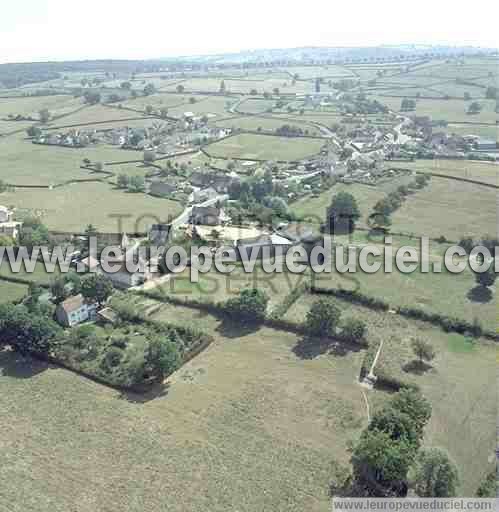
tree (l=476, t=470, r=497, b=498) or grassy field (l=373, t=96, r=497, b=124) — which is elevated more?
grassy field (l=373, t=96, r=497, b=124)

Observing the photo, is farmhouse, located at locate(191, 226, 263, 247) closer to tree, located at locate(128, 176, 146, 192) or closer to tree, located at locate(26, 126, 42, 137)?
tree, located at locate(128, 176, 146, 192)

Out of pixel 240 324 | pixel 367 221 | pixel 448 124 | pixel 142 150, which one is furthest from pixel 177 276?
pixel 448 124

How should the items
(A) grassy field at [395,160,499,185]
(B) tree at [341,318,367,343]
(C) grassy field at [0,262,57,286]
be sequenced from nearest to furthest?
(B) tree at [341,318,367,343] < (C) grassy field at [0,262,57,286] < (A) grassy field at [395,160,499,185]

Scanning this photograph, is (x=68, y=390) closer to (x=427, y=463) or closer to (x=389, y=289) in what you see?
(x=427, y=463)

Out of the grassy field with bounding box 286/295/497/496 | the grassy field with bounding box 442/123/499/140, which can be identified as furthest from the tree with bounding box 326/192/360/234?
the grassy field with bounding box 442/123/499/140

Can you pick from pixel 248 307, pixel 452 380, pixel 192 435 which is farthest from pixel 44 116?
pixel 452 380

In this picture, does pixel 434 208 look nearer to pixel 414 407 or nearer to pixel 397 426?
pixel 414 407
